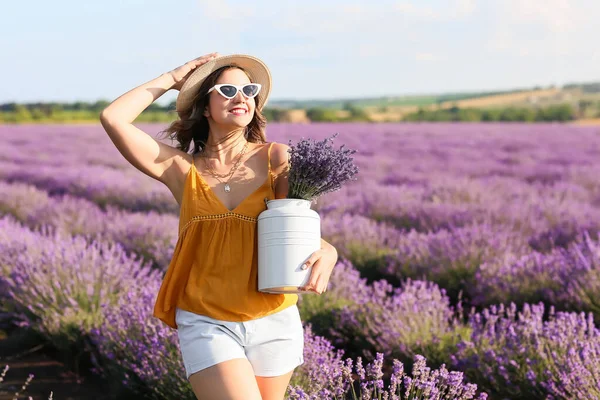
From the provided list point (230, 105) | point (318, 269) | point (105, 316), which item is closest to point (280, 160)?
point (230, 105)

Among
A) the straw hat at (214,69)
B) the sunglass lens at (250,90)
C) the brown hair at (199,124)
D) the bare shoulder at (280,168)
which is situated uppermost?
the straw hat at (214,69)

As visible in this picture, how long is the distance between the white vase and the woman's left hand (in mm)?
15

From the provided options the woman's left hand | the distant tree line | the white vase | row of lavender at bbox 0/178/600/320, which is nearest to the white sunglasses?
the white vase

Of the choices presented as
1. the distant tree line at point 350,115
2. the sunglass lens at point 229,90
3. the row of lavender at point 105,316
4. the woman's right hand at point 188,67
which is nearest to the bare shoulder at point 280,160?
the sunglass lens at point 229,90

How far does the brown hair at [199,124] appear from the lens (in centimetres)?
246

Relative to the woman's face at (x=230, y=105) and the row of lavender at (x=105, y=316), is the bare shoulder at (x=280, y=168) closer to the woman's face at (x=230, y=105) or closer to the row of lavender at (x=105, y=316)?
the woman's face at (x=230, y=105)

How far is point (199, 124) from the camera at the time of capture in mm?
2564

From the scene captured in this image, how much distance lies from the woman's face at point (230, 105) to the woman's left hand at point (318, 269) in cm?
50

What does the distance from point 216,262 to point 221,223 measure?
0.12 meters

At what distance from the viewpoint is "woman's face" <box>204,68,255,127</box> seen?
2.37 m

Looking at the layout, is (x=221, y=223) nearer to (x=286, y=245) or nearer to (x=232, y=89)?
(x=286, y=245)

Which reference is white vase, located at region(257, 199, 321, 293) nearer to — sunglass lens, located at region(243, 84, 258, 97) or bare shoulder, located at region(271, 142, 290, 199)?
bare shoulder, located at region(271, 142, 290, 199)

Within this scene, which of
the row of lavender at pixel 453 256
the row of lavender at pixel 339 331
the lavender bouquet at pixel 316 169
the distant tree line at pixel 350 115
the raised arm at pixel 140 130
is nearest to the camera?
the lavender bouquet at pixel 316 169

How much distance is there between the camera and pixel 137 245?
5.81 metres
